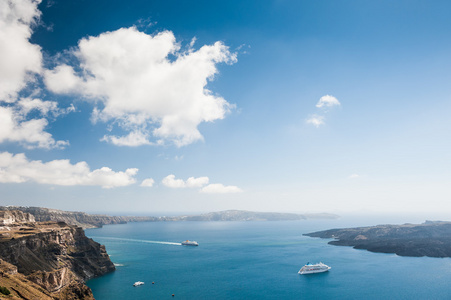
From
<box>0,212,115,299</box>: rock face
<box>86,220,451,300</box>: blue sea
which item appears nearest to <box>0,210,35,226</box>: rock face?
<box>0,212,115,299</box>: rock face

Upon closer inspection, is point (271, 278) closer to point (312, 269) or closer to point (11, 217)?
point (312, 269)

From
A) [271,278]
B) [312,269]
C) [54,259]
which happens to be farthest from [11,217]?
[312,269]

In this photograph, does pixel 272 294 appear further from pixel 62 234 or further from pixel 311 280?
pixel 62 234

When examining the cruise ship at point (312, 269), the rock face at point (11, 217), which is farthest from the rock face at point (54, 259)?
the cruise ship at point (312, 269)

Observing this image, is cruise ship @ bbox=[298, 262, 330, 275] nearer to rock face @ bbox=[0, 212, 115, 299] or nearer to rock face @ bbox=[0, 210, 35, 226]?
rock face @ bbox=[0, 212, 115, 299]

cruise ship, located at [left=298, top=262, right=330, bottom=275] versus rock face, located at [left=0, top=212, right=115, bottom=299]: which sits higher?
rock face, located at [left=0, top=212, right=115, bottom=299]

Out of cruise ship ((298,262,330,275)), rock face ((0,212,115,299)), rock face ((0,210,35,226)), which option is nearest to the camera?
rock face ((0,212,115,299))

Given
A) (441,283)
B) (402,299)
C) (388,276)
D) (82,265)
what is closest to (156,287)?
(82,265)

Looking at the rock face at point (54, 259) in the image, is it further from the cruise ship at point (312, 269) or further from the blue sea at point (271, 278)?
the cruise ship at point (312, 269)
